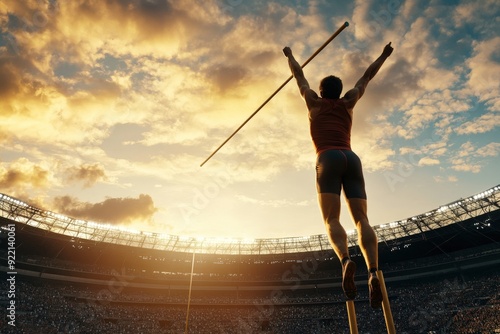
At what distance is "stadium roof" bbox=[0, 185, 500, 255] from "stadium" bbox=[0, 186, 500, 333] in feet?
0.37

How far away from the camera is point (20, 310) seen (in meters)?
28.2

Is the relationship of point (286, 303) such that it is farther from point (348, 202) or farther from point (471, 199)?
point (348, 202)

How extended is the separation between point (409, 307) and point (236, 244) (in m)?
20.4

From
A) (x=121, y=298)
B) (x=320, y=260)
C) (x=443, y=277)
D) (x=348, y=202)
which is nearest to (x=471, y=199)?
(x=443, y=277)

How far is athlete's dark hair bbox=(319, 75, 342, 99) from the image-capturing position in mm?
3695

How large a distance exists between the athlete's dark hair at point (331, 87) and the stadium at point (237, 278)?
27134mm

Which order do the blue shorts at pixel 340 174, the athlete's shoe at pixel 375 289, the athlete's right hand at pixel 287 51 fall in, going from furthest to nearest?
the athlete's right hand at pixel 287 51, the blue shorts at pixel 340 174, the athlete's shoe at pixel 375 289

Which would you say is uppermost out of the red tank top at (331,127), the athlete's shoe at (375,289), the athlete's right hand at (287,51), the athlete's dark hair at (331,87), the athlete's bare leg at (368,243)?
the athlete's right hand at (287,51)

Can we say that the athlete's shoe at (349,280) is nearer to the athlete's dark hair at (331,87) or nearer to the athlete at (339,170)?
the athlete at (339,170)

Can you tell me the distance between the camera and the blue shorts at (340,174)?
10.2 feet

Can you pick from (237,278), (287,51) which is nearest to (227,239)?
(237,278)

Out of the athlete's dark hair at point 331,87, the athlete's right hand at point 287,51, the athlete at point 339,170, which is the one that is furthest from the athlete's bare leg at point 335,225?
the athlete's right hand at point 287,51

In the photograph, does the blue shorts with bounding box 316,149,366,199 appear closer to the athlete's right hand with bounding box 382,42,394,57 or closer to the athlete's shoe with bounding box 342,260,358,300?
the athlete's shoe with bounding box 342,260,358,300

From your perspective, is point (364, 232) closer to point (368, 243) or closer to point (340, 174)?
point (368, 243)
